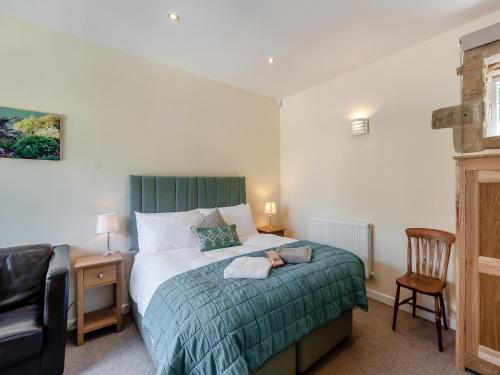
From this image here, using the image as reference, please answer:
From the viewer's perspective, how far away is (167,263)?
2.14 meters

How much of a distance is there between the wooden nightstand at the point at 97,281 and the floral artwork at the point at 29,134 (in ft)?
3.60

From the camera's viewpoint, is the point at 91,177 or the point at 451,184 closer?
the point at 451,184

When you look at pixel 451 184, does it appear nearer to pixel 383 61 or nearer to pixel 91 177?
pixel 383 61

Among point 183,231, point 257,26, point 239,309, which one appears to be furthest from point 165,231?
point 257,26

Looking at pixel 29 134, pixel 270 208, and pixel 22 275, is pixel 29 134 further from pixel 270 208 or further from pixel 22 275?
pixel 270 208

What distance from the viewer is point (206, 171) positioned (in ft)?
11.5

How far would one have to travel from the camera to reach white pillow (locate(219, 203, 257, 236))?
3.22 metres

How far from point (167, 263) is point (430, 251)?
258 cm

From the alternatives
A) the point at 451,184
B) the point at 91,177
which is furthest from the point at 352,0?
the point at 91,177

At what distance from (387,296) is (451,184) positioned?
147 centimetres

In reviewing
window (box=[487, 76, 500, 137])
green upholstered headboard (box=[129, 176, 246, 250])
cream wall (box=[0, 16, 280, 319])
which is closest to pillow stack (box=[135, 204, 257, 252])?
green upholstered headboard (box=[129, 176, 246, 250])

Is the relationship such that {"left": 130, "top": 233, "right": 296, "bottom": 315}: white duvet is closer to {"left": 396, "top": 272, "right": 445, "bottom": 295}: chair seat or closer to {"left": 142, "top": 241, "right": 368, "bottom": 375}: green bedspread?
{"left": 142, "top": 241, "right": 368, "bottom": 375}: green bedspread

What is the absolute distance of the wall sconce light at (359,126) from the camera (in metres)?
3.09

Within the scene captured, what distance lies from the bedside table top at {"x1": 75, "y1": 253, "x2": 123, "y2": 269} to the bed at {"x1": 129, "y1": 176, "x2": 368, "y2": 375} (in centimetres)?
23
